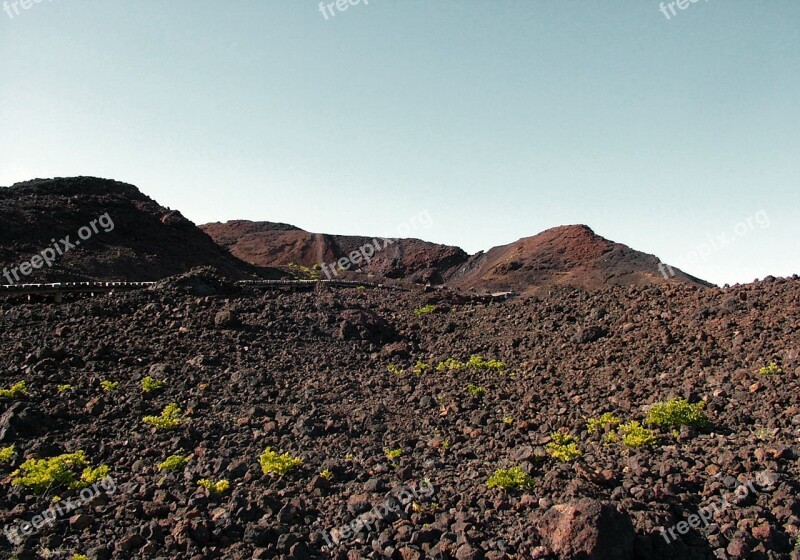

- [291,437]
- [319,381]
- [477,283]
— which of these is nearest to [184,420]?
[291,437]

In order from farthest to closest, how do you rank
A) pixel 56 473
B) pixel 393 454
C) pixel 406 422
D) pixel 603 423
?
pixel 406 422 < pixel 603 423 < pixel 393 454 < pixel 56 473

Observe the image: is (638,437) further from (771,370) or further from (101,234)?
(101,234)

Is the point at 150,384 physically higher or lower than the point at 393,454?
Result: higher

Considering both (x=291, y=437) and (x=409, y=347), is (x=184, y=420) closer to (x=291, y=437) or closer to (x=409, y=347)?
(x=291, y=437)

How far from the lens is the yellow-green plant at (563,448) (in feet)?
24.9

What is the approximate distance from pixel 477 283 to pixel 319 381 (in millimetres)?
34896

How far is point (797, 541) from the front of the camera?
589cm

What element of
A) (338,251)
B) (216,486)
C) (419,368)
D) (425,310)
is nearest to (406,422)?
(419,368)

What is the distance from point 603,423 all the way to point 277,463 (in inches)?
161

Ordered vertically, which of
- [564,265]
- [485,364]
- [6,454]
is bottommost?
[6,454]

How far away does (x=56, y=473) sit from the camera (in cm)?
761
